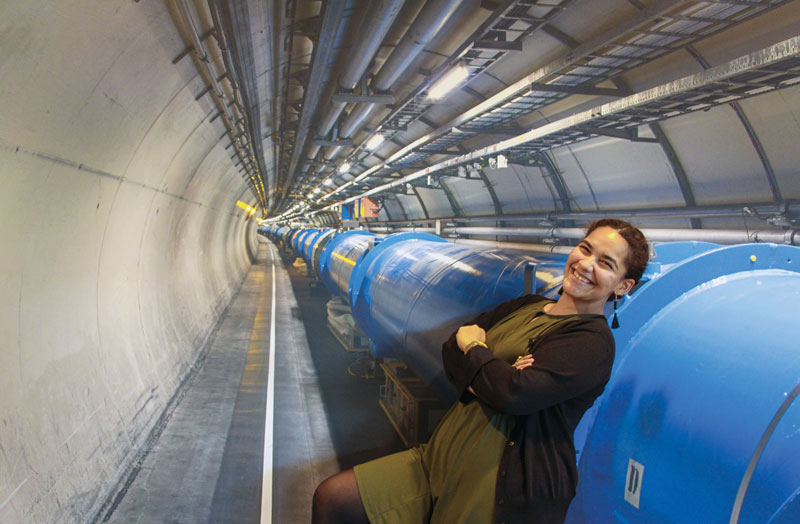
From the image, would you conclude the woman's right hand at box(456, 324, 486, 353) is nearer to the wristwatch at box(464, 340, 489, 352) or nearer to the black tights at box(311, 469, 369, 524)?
the wristwatch at box(464, 340, 489, 352)

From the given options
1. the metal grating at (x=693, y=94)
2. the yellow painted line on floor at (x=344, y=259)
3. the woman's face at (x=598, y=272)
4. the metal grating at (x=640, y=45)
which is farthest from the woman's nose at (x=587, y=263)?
the yellow painted line on floor at (x=344, y=259)

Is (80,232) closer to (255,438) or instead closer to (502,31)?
(255,438)

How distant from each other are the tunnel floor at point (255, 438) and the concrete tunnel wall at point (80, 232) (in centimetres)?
33

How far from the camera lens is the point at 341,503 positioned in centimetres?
201

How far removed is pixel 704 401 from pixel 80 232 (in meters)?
4.14

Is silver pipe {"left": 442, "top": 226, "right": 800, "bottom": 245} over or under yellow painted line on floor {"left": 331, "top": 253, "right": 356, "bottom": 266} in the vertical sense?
over

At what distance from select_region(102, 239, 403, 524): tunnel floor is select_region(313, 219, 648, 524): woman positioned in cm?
223

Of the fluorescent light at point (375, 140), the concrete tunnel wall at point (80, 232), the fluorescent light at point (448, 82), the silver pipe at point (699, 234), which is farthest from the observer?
the fluorescent light at point (375, 140)

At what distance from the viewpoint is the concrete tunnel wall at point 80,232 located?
8.91 feet

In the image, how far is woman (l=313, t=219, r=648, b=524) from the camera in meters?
1.66

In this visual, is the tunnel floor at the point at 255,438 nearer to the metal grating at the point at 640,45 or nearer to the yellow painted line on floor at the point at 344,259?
the yellow painted line on floor at the point at 344,259

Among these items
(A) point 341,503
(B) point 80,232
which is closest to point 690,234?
(A) point 341,503

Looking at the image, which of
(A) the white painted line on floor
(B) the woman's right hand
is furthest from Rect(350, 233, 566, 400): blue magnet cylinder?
(A) the white painted line on floor

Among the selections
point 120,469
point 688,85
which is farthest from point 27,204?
point 688,85
